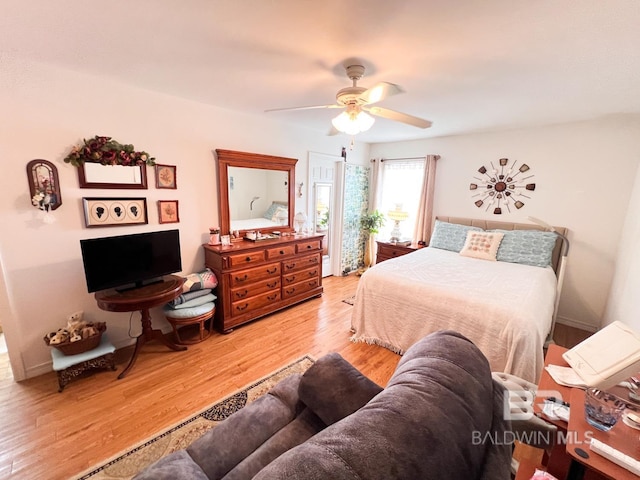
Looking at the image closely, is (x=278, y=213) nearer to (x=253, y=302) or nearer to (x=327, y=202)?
(x=327, y=202)

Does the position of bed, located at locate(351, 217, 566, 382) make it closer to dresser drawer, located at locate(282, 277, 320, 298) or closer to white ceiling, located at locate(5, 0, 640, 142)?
dresser drawer, located at locate(282, 277, 320, 298)

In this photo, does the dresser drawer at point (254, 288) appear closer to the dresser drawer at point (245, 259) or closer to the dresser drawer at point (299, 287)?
the dresser drawer at point (299, 287)

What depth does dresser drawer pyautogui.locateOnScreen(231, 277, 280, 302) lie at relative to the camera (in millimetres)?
2924

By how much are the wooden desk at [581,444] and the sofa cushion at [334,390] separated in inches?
25.8

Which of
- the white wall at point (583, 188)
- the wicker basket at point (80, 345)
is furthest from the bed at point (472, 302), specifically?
the wicker basket at point (80, 345)

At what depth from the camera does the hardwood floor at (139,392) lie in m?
1.61

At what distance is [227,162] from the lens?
9.93 ft

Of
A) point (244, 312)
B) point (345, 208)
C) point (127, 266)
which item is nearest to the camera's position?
point (127, 266)

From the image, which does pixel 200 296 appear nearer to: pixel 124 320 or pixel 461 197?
pixel 124 320

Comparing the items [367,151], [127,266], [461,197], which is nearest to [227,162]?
[127,266]

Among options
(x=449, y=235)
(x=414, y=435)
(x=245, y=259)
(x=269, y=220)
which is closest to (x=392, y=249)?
(x=449, y=235)

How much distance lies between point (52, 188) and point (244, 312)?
1.97 meters

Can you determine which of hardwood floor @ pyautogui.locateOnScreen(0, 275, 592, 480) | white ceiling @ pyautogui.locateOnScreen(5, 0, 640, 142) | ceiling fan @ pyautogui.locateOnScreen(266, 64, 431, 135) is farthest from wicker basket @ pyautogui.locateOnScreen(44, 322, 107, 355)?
ceiling fan @ pyautogui.locateOnScreen(266, 64, 431, 135)

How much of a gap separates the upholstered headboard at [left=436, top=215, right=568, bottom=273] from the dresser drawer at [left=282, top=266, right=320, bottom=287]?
2.15 m
